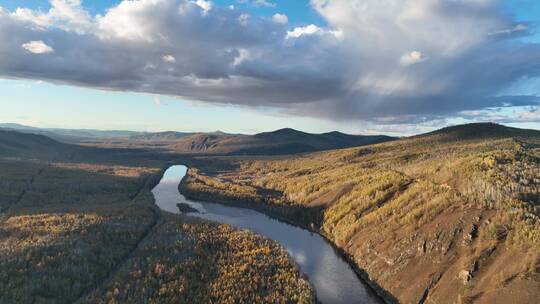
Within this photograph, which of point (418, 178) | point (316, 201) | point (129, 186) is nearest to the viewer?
point (418, 178)

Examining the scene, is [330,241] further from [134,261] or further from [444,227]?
[134,261]

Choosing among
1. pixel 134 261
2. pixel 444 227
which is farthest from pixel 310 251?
pixel 134 261

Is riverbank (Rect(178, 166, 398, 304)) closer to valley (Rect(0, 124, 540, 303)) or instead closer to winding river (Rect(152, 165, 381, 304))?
valley (Rect(0, 124, 540, 303))

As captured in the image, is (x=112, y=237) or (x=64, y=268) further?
(x=112, y=237)

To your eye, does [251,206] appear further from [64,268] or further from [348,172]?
[64,268]

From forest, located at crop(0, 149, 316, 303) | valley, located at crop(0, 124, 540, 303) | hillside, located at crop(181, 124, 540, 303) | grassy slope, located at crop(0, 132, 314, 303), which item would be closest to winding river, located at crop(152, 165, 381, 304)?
valley, located at crop(0, 124, 540, 303)

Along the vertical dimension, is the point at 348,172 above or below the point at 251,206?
above

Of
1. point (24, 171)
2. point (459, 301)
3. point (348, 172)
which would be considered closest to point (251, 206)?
point (348, 172)
